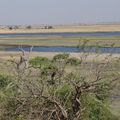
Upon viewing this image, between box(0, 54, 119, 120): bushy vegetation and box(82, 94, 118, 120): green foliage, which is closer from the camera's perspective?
box(0, 54, 119, 120): bushy vegetation

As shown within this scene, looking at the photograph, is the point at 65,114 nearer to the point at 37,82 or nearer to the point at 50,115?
the point at 50,115

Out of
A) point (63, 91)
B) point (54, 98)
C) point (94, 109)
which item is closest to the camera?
point (54, 98)

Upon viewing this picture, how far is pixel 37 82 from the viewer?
12906 mm

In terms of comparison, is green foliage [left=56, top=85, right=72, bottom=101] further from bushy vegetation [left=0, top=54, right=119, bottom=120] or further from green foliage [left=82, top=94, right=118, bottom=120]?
green foliage [left=82, top=94, right=118, bottom=120]

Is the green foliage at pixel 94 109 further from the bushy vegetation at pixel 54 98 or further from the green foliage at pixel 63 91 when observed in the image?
the green foliage at pixel 63 91

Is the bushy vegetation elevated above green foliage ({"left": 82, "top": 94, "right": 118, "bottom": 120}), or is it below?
above

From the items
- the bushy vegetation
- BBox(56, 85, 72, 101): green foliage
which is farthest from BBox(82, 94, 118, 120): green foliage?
BBox(56, 85, 72, 101): green foliage

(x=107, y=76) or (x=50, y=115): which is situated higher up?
(x=107, y=76)

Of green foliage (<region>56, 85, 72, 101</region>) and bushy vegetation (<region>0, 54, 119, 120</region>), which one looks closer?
bushy vegetation (<region>0, 54, 119, 120</region>)

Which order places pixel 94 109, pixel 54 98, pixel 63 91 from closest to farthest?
pixel 54 98 → pixel 63 91 → pixel 94 109

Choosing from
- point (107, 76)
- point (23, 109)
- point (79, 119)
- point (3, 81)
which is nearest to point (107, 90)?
point (107, 76)

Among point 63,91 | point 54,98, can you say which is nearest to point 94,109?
point 63,91

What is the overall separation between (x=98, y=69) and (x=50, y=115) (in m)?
1.85

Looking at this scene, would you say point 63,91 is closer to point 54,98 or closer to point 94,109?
point 94,109
